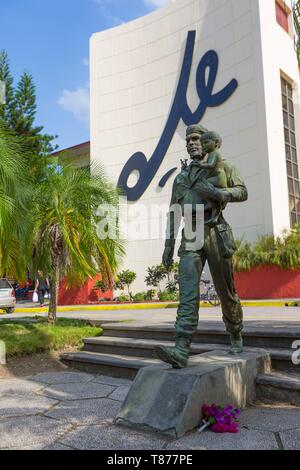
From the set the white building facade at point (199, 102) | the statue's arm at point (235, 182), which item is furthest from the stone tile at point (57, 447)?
the white building facade at point (199, 102)

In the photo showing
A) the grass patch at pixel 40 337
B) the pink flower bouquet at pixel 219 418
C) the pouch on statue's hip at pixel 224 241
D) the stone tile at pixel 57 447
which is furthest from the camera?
the grass patch at pixel 40 337

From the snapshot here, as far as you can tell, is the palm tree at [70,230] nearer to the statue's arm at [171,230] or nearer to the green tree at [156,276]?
the statue's arm at [171,230]

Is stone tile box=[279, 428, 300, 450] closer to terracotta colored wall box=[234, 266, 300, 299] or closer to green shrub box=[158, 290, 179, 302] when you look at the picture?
terracotta colored wall box=[234, 266, 300, 299]

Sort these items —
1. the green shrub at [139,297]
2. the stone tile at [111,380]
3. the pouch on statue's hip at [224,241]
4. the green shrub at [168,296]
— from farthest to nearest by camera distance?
the green shrub at [139,297]
the green shrub at [168,296]
the stone tile at [111,380]
the pouch on statue's hip at [224,241]

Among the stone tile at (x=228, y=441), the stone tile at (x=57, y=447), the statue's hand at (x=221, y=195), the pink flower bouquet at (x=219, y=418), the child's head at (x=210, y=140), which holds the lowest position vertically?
the stone tile at (x=57, y=447)

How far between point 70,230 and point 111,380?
3.54 meters

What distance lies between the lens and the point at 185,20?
2308 cm

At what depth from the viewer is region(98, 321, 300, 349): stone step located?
185 inches

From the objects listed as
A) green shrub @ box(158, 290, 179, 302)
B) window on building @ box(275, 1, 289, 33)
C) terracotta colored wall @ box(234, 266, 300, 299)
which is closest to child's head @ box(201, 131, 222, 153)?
terracotta colored wall @ box(234, 266, 300, 299)

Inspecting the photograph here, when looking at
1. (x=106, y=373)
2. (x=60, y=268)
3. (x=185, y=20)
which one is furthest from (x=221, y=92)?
(x=106, y=373)

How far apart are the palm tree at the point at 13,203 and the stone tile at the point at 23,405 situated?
2.53 metres

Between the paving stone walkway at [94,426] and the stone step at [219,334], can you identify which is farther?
the stone step at [219,334]

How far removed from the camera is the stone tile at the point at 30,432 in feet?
9.82
